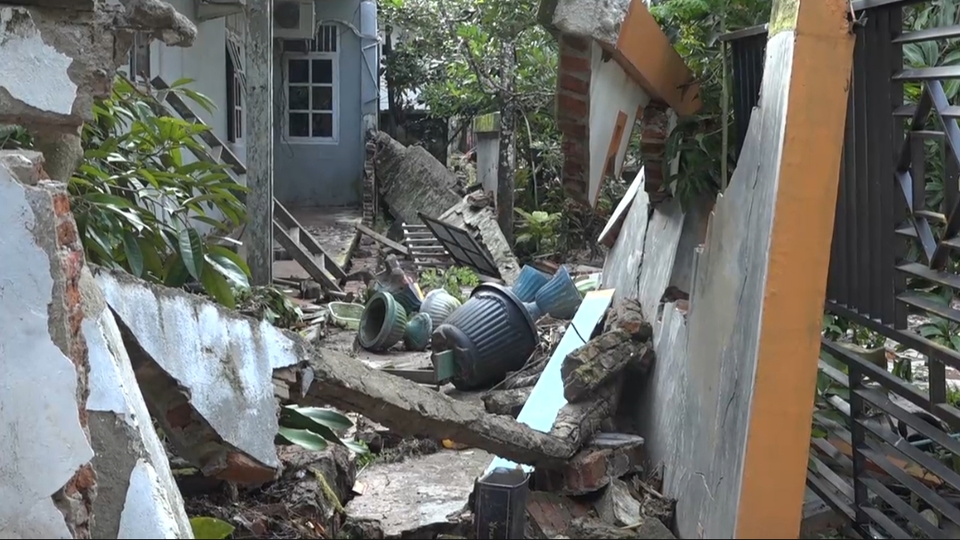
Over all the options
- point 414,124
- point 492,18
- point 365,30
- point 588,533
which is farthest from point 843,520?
point 414,124

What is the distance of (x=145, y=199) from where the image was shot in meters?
4.02

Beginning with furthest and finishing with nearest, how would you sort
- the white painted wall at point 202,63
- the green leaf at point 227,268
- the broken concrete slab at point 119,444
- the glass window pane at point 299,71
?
the glass window pane at point 299,71, the white painted wall at point 202,63, the green leaf at point 227,268, the broken concrete slab at point 119,444

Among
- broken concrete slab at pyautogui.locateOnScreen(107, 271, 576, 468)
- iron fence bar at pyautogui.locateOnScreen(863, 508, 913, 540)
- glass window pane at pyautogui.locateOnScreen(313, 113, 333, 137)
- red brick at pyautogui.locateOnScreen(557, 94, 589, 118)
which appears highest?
glass window pane at pyautogui.locateOnScreen(313, 113, 333, 137)

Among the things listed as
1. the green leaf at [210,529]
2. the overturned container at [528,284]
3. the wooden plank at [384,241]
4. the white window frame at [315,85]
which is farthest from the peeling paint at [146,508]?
the white window frame at [315,85]

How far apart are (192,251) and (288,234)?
251 inches

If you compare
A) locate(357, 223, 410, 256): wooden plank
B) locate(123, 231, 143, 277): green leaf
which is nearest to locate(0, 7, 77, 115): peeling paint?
locate(123, 231, 143, 277): green leaf

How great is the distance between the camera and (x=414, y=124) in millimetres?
18938

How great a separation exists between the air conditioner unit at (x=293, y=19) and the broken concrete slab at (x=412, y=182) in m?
2.48

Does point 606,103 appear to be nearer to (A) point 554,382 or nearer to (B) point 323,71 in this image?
(A) point 554,382

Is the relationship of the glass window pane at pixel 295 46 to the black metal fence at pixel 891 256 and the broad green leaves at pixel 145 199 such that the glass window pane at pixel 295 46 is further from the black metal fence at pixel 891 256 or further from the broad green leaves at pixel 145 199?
the black metal fence at pixel 891 256

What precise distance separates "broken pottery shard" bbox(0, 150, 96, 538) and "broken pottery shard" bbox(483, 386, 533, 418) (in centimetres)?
361

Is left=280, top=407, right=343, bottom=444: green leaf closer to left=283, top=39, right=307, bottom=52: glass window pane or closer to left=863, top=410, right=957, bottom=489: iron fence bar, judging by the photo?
left=863, top=410, right=957, bottom=489: iron fence bar

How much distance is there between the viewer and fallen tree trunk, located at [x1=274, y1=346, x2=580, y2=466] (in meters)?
3.68

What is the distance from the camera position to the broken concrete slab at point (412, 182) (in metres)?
13.9
